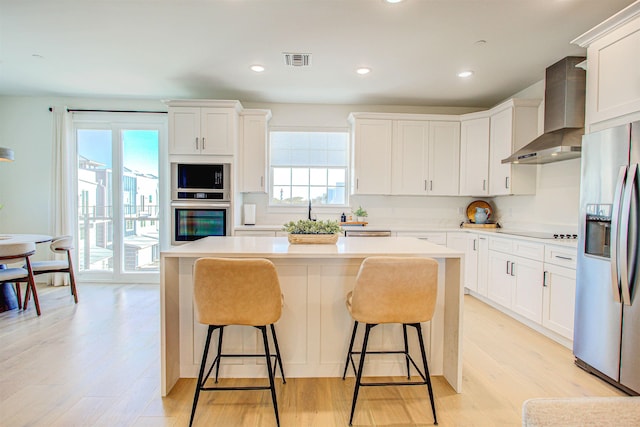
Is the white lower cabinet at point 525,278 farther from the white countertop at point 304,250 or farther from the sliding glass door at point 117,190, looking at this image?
the sliding glass door at point 117,190

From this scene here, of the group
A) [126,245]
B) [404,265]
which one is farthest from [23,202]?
[404,265]

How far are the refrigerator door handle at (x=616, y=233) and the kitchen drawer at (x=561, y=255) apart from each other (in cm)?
58

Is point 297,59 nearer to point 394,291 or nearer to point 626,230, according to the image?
point 394,291

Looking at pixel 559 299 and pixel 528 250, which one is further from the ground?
pixel 528 250

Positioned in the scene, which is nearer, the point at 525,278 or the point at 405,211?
the point at 525,278

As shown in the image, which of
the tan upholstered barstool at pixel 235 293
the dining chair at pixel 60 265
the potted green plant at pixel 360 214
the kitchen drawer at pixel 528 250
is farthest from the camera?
the potted green plant at pixel 360 214

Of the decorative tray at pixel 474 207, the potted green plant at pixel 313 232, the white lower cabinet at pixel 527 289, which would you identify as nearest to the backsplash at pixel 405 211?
the decorative tray at pixel 474 207

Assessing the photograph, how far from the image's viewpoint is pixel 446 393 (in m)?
2.08

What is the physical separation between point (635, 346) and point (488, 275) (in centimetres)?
187

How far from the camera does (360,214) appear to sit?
465 centimetres

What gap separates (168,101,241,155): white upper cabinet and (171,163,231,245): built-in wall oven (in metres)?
0.21

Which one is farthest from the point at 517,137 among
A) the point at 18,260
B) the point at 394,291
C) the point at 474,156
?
the point at 18,260

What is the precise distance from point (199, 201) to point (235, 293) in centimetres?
272

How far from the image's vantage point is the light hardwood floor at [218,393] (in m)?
1.83
